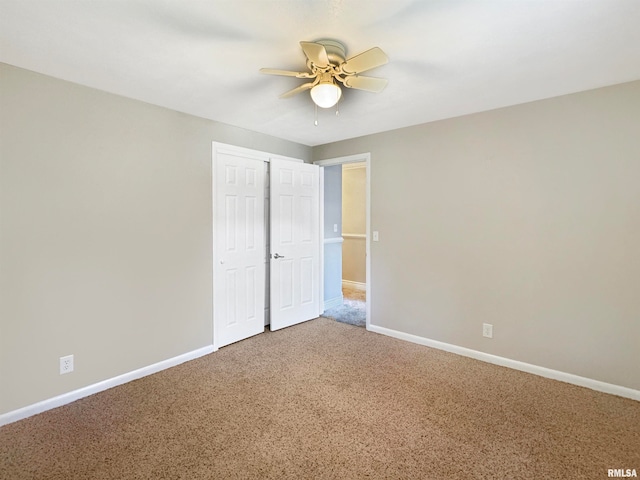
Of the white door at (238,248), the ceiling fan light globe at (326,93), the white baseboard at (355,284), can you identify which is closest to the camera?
the ceiling fan light globe at (326,93)

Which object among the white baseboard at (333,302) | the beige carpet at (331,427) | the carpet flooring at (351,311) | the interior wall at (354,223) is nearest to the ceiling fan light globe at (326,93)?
the beige carpet at (331,427)

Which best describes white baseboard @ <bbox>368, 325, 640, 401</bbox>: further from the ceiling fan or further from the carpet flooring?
the ceiling fan

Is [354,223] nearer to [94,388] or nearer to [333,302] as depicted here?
[333,302]

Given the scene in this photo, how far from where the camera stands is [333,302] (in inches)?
193

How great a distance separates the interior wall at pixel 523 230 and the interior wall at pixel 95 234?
2091 mm

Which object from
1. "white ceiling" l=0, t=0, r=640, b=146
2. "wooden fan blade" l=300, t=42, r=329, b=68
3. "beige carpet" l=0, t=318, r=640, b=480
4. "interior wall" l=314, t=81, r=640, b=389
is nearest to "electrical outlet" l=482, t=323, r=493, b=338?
"interior wall" l=314, t=81, r=640, b=389

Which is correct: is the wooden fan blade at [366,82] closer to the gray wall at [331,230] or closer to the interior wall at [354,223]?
the gray wall at [331,230]

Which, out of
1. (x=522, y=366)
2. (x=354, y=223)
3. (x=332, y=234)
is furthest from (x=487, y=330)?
(x=354, y=223)

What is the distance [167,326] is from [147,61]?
2.17 m

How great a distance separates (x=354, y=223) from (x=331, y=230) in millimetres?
1683

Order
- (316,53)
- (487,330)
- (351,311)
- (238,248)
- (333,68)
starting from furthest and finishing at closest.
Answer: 1. (351,311)
2. (238,248)
3. (487,330)
4. (333,68)
5. (316,53)

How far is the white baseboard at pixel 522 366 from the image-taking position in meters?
2.43

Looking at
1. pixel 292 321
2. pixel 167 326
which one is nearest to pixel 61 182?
pixel 167 326

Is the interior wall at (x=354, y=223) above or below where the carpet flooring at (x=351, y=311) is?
above
